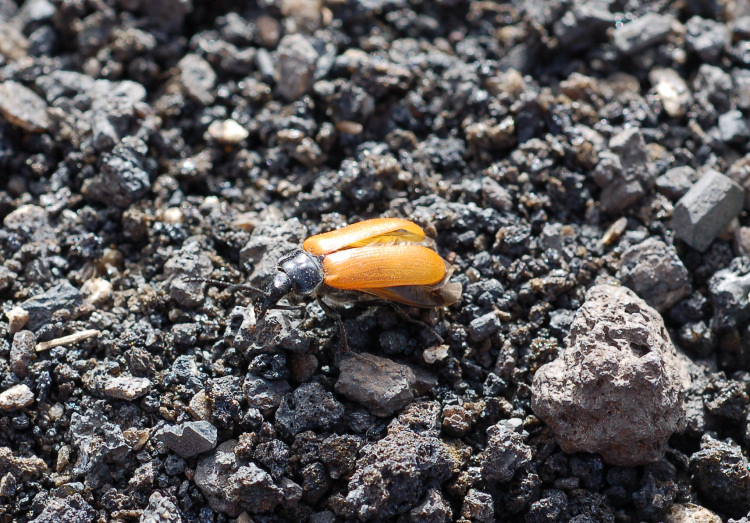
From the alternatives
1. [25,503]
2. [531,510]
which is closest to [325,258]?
[531,510]

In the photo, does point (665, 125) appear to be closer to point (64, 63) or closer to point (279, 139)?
point (279, 139)

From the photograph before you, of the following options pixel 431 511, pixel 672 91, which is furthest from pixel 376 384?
pixel 672 91

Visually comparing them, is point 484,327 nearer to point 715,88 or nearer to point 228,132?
point 228,132

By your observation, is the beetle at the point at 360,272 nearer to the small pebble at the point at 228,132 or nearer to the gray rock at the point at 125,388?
the gray rock at the point at 125,388

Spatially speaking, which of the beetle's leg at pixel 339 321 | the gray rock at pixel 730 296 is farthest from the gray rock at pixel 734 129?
the beetle's leg at pixel 339 321

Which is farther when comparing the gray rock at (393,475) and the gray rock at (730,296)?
the gray rock at (730,296)

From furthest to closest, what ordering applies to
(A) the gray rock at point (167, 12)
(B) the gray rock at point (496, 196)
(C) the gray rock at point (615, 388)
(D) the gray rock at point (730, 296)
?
(A) the gray rock at point (167, 12), (B) the gray rock at point (496, 196), (D) the gray rock at point (730, 296), (C) the gray rock at point (615, 388)
